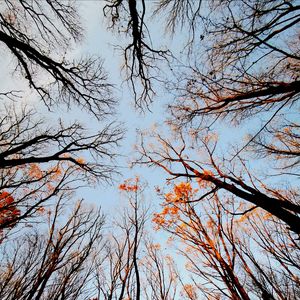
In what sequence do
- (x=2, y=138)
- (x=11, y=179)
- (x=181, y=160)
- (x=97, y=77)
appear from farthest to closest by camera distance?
(x=11, y=179), (x=181, y=160), (x=2, y=138), (x=97, y=77)

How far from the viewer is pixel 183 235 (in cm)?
761

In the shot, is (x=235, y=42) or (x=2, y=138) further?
(x=2, y=138)

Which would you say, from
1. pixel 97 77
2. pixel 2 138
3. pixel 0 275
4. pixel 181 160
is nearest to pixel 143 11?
pixel 97 77

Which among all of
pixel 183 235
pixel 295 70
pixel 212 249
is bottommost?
pixel 212 249

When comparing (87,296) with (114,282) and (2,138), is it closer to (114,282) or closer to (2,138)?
(114,282)

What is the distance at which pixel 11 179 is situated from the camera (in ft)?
23.9

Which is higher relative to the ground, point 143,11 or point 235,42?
point 235,42

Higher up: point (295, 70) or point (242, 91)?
point (295, 70)

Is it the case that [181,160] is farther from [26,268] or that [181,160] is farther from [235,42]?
[26,268]

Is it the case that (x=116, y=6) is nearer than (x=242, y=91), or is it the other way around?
(x=116, y=6)

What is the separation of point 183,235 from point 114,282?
5703 mm

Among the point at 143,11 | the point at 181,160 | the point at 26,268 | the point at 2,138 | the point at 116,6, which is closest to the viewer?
the point at 143,11

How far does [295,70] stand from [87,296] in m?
11.6

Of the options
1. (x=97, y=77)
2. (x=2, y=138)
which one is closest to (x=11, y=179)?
(x=2, y=138)
